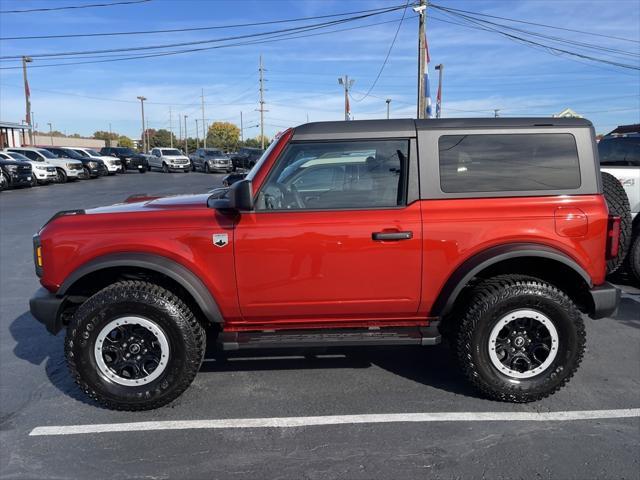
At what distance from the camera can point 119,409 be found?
350 centimetres

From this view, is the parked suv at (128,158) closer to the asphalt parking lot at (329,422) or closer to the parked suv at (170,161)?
the parked suv at (170,161)

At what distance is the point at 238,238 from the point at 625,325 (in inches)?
161

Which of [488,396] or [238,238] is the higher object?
[238,238]

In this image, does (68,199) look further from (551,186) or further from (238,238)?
(551,186)

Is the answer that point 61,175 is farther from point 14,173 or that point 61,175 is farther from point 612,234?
point 612,234

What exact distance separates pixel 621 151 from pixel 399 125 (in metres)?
4.84

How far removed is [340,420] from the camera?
11.0 feet

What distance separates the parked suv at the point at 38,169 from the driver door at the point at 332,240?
2251 centimetres

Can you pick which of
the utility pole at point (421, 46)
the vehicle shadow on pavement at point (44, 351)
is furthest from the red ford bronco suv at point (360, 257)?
the utility pole at point (421, 46)

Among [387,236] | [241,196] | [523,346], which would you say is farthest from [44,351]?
[523,346]

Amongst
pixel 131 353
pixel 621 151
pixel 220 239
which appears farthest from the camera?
pixel 621 151

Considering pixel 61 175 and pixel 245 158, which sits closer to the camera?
pixel 61 175

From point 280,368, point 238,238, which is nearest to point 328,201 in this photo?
point 238,238

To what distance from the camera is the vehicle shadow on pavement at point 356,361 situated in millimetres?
4043
